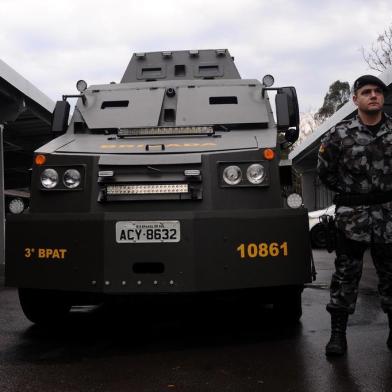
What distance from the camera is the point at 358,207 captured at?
4.26 m

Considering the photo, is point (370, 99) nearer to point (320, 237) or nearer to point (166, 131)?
point (320, 237)

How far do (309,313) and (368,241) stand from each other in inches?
79.9

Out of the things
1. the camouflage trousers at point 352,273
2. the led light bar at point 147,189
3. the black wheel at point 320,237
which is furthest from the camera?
the black wheel at point 320,237

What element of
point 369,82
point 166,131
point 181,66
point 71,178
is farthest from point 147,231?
point 181,66

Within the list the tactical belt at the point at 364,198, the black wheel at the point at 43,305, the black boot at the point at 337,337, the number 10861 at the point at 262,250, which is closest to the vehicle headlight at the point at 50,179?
the black wheel at the point at 43,305

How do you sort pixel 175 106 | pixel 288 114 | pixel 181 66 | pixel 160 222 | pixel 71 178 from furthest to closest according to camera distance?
pixel 181 66
pixel 175 106
pixel 288 114
pixel 71 178
pixel 160 222

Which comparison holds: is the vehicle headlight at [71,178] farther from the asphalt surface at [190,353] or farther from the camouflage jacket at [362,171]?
the camouflage jacket at [362,171]

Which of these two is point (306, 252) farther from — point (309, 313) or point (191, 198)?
point (309, 313)

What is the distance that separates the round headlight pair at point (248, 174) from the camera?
4516 millimetres

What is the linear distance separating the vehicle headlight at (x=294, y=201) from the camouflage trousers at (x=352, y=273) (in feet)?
1.26

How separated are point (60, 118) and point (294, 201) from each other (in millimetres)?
2575

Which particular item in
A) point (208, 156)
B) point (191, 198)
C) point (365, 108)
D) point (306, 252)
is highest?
point (365, 108)

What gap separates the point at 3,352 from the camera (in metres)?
4.48

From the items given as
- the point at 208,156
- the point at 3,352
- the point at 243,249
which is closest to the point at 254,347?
the point at 243,249
